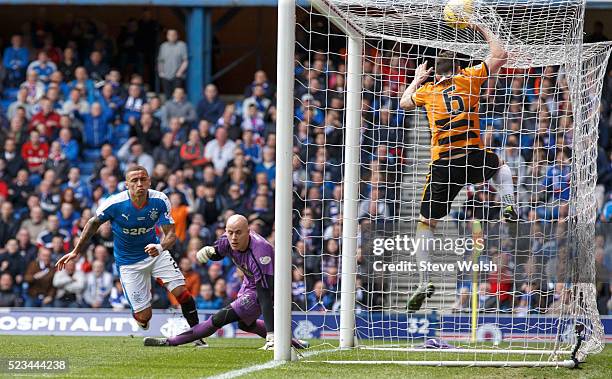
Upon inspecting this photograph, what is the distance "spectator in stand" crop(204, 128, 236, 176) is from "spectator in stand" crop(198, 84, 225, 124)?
69 centimetres

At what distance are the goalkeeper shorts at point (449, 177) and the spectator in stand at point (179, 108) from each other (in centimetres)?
952

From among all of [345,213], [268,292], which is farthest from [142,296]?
[345,213]

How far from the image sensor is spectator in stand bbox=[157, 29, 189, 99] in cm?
2056

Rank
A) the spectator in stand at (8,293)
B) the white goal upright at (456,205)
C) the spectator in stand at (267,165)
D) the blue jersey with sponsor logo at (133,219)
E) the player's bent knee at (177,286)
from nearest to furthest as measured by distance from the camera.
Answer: the white goal upright at (456,205), the blue jersey with sponsor logo at (133,219), the player's bent knee at (177,286), the spectator in stand at (8,293), the spectator in stand at (267,165)

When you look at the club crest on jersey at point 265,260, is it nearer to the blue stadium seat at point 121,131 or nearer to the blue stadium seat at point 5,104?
the blue stadium seat at point 121,131

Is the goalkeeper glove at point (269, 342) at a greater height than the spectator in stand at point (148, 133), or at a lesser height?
lesser

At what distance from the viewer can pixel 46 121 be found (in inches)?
791

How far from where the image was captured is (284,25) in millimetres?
9516

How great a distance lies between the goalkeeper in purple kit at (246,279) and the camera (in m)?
11.5

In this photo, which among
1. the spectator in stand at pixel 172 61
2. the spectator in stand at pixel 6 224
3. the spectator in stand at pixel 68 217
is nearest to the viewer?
the spectator in stand at pixel 6 224

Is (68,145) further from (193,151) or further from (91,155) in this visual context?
(193,151)

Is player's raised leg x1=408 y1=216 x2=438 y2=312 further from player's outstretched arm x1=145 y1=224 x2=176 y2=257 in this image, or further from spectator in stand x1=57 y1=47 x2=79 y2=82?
spectator in stand x1=57 y1=47 x2=79 y2=82

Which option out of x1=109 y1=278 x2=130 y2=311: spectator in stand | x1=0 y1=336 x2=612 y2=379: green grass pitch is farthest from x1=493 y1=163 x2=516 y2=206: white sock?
x1=109 y1=278 x2=130 y2=311: spectator in stand

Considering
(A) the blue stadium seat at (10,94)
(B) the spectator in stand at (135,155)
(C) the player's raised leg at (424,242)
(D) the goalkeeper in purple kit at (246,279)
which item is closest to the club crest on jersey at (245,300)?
(D) the goalkeeper in purple kit at (246,279)
